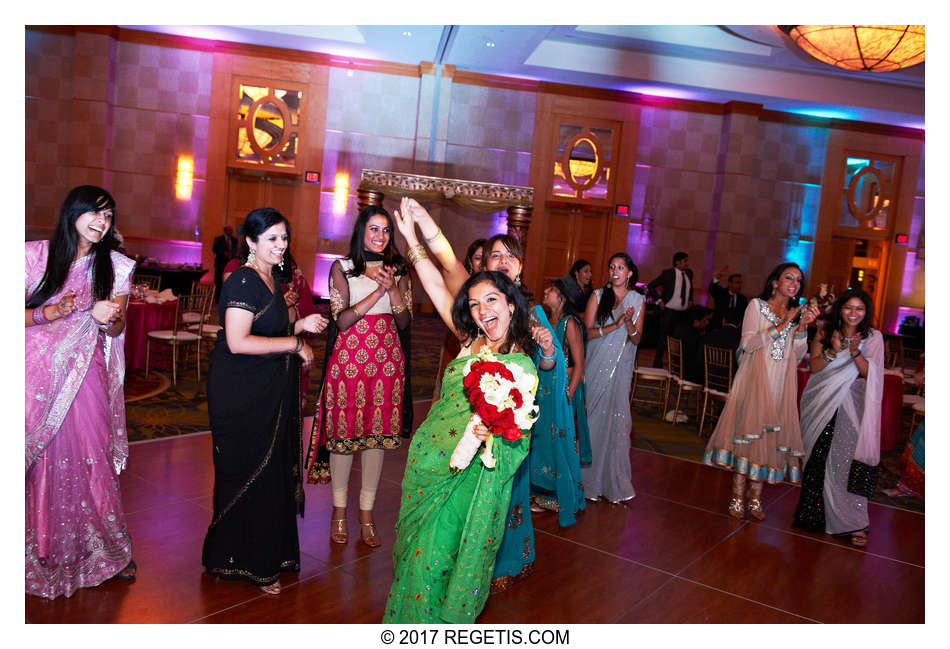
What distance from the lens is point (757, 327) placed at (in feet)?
14.2

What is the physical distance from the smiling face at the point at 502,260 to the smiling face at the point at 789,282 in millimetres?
2008

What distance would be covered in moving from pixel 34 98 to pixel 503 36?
804cm

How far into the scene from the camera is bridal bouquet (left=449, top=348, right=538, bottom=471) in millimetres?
2229

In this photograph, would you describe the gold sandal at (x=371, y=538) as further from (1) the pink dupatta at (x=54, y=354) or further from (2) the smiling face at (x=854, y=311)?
(2) the smiling face at (x=854, y=311)

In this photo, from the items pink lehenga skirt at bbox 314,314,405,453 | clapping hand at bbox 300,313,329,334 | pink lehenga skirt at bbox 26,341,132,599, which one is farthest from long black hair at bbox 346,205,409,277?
pink lehenga skirt at bbox 26,341,132,599

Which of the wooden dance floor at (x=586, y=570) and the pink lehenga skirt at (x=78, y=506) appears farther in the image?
the wooden dance floor at (x=586, y=570)

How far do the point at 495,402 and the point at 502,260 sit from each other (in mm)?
1036

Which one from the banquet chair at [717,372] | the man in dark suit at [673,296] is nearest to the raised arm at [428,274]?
the banquet chair at [717,372]

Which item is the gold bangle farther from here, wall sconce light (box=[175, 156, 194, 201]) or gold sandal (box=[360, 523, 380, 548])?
wall sconce light (box=[175, 156, 194, 201])

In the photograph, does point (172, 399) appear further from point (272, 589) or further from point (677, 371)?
point (677, 371)

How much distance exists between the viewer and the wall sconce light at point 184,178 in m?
13.0

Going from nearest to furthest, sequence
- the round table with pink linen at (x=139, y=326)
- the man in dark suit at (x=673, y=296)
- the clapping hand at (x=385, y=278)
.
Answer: the clapping hand at (x=385, y=278)
the round table with pink linen at (x=139, y=326)
the man in dark suit at (x=673, y=296)

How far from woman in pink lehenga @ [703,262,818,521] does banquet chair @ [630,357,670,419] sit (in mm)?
2032

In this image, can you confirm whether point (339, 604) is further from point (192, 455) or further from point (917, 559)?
point (917, 559)
